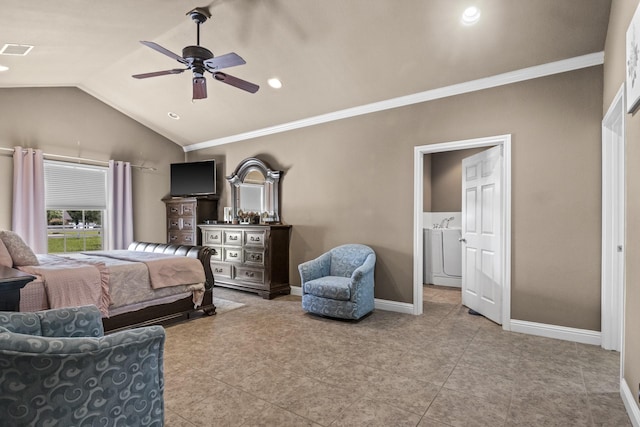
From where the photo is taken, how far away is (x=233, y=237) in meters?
5.59

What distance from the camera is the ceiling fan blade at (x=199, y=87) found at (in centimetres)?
332

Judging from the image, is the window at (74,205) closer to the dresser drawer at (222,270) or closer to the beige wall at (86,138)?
the beige wall at (86,138)

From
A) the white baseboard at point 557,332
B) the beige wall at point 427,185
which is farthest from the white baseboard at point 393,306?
the beige wall at point 427,185

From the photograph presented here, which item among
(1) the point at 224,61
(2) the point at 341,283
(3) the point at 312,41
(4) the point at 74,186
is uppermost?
(3) the point at 312,41

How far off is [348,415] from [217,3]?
3706 mm

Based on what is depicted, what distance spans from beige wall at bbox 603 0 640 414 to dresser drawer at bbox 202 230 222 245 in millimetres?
5155

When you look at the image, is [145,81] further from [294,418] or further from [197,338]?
[294,418]

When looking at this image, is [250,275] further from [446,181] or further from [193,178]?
[446,181]

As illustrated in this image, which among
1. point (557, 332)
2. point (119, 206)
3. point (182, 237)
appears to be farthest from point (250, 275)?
point (557, 332)

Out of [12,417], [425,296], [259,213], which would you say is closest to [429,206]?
[425,296]

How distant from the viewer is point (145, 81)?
5043 millimetres

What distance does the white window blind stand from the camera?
5445 millimetres

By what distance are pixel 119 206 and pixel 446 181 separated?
6.07 metres

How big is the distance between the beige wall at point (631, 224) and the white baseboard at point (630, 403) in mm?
46
